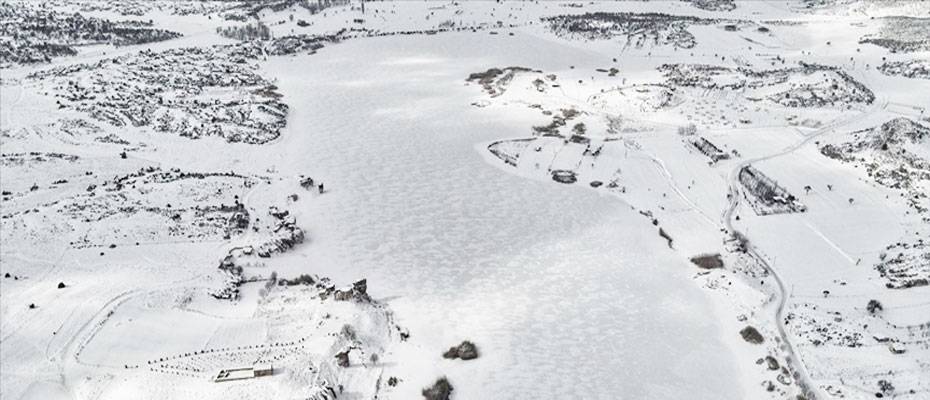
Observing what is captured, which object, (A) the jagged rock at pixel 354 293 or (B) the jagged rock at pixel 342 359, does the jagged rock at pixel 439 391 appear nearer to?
(B) the jagged rock at pixel 342 359

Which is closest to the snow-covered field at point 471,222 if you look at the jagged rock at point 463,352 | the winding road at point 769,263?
the winding road at point 769,263

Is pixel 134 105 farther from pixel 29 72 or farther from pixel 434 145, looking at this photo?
pixel 434 145

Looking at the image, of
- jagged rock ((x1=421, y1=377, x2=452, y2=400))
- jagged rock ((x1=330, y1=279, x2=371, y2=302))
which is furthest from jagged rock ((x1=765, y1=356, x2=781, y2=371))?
jagged rock ((x1=330, y1=279, x2=371, y2=302))

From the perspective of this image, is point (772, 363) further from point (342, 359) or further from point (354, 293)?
point (354, 293)

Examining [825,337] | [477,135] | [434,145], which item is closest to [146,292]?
[434,145]

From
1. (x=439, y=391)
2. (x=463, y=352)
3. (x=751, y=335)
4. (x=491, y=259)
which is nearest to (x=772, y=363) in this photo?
(x=751, y=335)

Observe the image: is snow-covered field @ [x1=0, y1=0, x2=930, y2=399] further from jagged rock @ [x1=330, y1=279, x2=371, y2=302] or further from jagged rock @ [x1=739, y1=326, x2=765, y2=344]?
jagged rock @ [x1=330, y1=279, x2=371, y2=302]

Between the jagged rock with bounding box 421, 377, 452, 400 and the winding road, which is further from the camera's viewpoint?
the winding road
